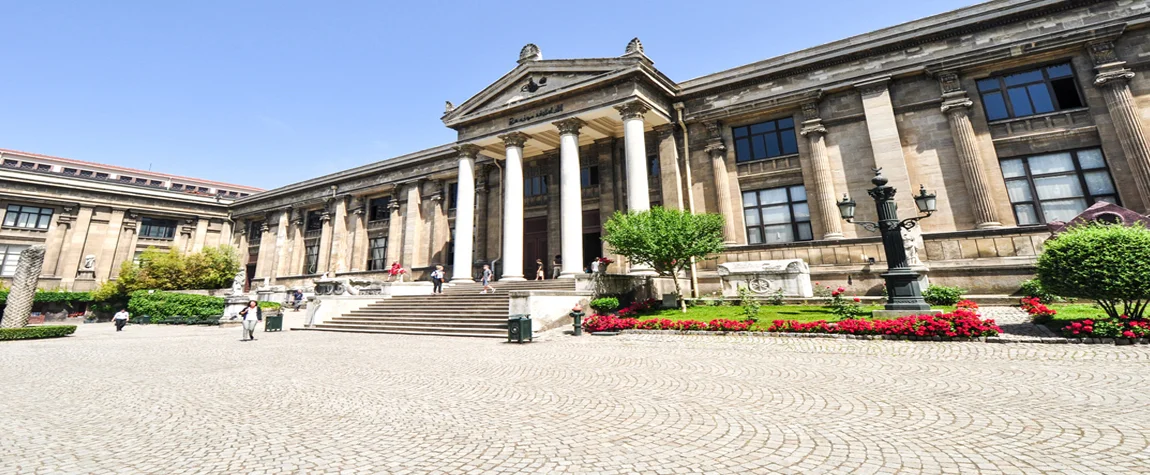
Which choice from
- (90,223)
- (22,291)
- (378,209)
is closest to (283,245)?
(378,209)

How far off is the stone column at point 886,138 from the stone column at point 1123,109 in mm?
6367

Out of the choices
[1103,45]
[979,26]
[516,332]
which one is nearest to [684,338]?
[516,332]

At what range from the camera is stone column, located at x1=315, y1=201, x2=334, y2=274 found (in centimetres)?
3703

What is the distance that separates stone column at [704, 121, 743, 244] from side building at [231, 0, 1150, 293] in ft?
0.26

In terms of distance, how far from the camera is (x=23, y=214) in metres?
38.0

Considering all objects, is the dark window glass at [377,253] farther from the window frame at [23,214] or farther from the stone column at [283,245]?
the window frame at [23,214]

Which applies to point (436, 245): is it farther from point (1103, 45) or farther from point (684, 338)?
point (1103, 45)

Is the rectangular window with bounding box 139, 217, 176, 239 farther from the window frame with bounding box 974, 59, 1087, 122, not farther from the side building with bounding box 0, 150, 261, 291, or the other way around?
the window frame with bounding box 974, 59, 1087, 122

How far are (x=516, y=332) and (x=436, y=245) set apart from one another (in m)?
20.9

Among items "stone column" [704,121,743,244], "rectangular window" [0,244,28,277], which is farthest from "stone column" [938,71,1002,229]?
"rectangular window" [0,244,28,277]

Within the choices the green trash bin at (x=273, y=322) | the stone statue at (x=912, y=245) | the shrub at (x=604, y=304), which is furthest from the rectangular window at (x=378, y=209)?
the stone statue at (x=912, y=245)

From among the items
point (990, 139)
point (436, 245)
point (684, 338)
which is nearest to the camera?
point (684, 338)

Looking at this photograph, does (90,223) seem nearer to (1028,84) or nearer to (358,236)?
(358,236)

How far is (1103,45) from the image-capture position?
1705 cm
